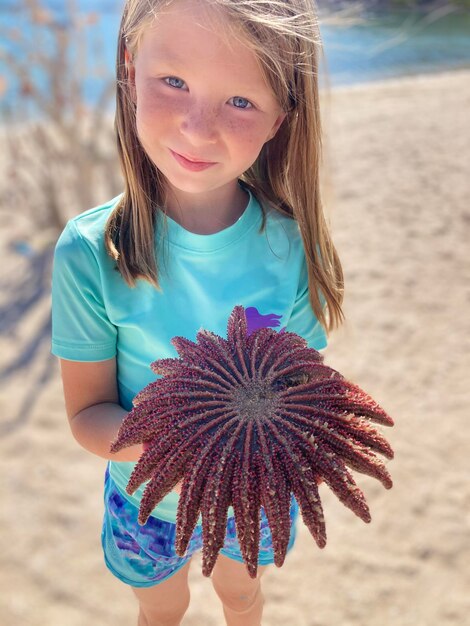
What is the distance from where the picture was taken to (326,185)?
2.33 m

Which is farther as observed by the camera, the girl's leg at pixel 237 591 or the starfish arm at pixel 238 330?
the girl's leg at pixel 237 591

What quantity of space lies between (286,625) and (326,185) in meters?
1.78

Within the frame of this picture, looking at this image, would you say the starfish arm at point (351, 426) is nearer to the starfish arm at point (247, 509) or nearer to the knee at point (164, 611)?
the starfish arm at point (247, 509)

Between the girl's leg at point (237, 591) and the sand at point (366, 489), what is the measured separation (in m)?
0.65

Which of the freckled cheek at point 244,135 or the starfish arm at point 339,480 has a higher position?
the freckled cheek at point 244,135

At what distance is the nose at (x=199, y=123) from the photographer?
4.49ft

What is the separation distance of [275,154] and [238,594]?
1336mm

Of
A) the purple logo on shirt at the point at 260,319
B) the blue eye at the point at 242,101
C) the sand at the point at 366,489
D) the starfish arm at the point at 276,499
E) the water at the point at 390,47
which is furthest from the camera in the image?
the water at the point at 390,47

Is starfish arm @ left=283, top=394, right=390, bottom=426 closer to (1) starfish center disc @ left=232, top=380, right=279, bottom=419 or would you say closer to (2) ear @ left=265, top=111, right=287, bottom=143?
(1) starfish center disc @ left=232, top=380, right=279, bottom=419

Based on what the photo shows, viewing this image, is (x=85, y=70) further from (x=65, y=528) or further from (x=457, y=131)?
(x=457, y=131)

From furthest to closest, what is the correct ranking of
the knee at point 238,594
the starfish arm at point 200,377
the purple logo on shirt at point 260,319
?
the knee at point 238,594 < the purple logo on shirt at point 260,319 < the starfish arm at point 200,377

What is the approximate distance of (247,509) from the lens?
108 cm

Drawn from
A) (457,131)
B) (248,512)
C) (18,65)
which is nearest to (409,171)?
(457,131)

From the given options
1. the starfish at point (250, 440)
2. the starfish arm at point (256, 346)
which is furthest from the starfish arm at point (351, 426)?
the starfish arm at point (256, 346)
